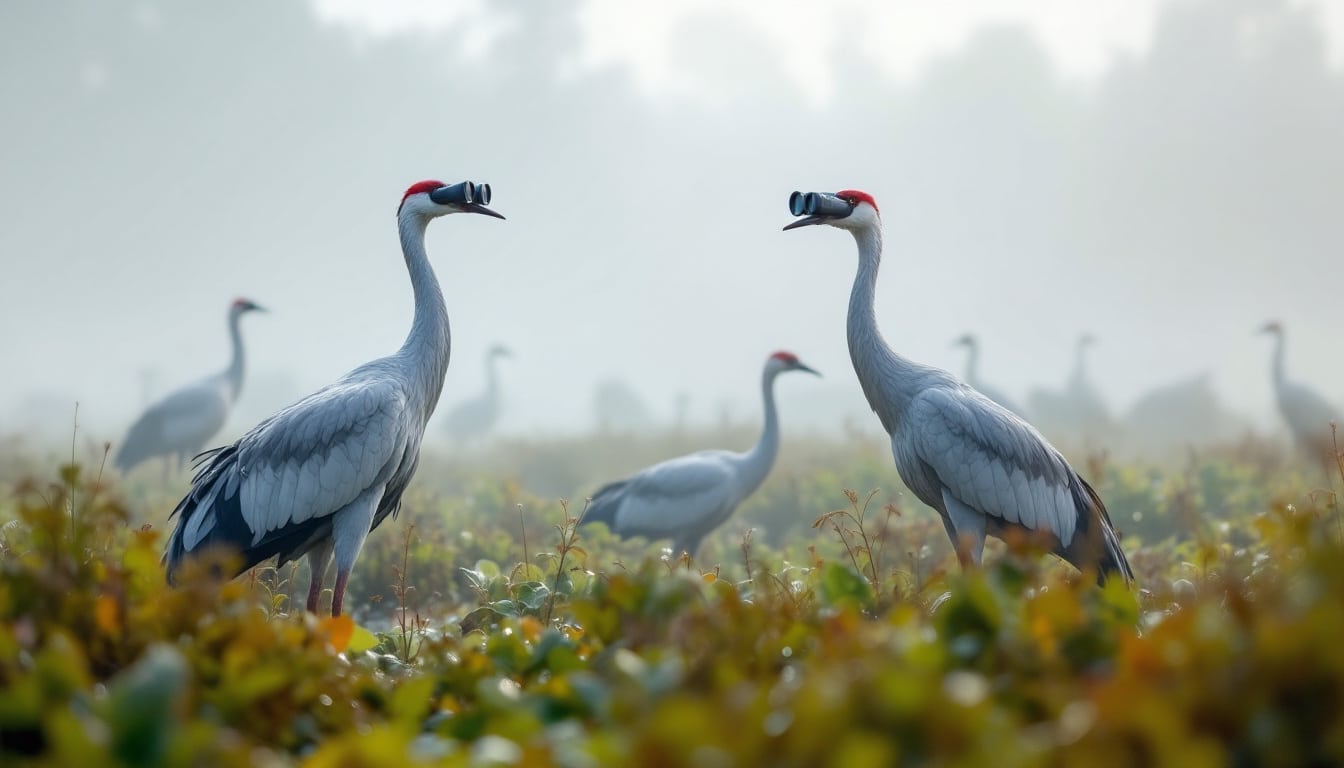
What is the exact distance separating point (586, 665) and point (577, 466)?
14660mm

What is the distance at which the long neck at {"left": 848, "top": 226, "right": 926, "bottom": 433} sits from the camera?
5828 millimetres

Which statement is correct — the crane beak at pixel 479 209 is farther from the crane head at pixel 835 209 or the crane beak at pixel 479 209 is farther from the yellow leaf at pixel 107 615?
the yellow leaf at pixel 107 615

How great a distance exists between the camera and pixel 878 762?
4.62ft

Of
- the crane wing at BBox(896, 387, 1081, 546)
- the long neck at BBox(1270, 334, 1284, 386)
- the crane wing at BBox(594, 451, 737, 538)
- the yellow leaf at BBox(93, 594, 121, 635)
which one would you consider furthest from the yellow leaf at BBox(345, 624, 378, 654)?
the long neck at BBox(1270, 334, 1284, 386)

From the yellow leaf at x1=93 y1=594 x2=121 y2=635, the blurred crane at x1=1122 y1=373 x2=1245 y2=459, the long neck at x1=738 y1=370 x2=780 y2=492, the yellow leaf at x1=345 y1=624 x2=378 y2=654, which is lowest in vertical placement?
the yellow leaf at x1=93 y1=594 x2=121 y2=635

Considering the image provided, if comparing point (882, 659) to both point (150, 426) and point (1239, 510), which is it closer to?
point (1239, 510)

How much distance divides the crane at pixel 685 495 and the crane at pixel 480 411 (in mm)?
11446

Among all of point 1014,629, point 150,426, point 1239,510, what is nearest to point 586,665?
point 1014,629

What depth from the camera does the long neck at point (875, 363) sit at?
5828 mm

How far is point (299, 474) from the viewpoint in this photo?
17.0 ft

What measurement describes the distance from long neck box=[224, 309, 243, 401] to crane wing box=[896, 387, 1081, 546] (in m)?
9.79

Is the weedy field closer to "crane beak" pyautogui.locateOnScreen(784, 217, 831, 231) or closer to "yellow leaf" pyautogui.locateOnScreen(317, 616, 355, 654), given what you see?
"yellow leaf" pyautogui.locateOnScreen(317, 616, 355, 654)

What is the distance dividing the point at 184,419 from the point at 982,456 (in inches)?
399

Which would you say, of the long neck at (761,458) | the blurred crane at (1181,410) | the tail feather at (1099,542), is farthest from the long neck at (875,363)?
the blurred crane at (1181,410)
